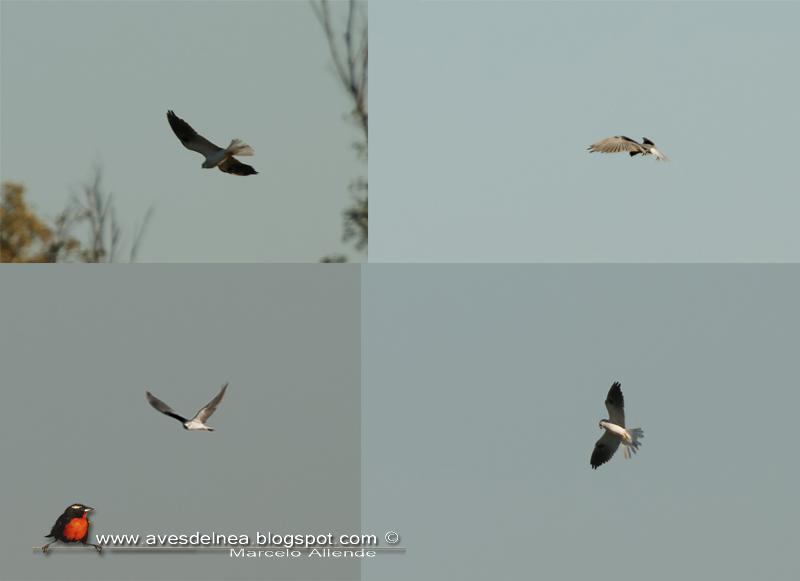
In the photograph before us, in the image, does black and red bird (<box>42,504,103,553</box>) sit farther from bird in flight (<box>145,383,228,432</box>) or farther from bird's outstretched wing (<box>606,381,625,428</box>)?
bird's outstretched wing (<box>606,381,625,428</box>)

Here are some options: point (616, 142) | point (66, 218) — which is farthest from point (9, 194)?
point (616, 142)

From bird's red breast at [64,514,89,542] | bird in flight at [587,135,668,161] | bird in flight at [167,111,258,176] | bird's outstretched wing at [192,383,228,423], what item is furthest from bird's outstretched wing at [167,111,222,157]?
bird's red breast at [64,514,89,542]

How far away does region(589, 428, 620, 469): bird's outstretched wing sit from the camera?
33.7 feet

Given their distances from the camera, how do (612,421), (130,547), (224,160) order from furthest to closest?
1. (130,547)
2. (612,421)
3. (224,160)

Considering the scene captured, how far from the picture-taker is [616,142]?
9.60 m

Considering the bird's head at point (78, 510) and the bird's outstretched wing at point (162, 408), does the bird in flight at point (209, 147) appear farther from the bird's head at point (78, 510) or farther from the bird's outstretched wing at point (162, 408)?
the bird's head at point (78, 510)

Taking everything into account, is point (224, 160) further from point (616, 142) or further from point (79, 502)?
point (79, 502)

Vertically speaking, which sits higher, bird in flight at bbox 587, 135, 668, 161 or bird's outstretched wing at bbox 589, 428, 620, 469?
bird in flight at bbox 587, 135, 668, 161

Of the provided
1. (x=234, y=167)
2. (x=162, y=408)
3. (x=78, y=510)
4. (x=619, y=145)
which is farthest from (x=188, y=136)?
(x=78, y=510)

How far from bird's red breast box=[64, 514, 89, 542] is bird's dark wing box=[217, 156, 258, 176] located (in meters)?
3.08

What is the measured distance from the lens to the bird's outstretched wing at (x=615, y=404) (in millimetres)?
9977

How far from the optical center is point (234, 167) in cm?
934

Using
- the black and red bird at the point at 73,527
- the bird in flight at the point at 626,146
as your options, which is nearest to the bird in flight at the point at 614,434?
the bird in flight at the point at 626,146

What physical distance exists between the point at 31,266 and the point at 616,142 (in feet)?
14.5
